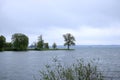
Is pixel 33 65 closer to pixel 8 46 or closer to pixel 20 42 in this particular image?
pixel 20 42

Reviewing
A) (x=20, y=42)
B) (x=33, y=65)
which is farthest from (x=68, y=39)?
(x=33, y=65)

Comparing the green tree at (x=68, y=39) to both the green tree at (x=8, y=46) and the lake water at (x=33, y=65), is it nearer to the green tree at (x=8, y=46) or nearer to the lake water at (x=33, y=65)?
the green tree at (x=8, y=46)

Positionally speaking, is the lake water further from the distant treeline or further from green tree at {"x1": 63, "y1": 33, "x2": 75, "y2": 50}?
green tree at {"x1": 63, "y1": 33, "x2": 75, "y2": 50}

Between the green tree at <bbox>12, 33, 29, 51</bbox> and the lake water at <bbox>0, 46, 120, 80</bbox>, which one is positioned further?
the green tree at <bbox>12, 33, 29, 51</bbox>

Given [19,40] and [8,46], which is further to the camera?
[8,46]

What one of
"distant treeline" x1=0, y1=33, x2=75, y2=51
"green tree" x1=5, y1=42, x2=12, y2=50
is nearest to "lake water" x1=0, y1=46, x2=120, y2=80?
"distant treeline" x1=0, y1=33, x2=75, y2=51

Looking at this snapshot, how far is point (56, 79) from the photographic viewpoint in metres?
7.59

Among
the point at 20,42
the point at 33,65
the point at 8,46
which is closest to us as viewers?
the point at 33,65

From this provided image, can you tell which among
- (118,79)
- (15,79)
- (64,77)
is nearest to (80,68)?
(64,77)

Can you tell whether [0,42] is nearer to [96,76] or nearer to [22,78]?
[22,78]

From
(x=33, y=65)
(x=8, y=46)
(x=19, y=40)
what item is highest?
(x=19, y=40)

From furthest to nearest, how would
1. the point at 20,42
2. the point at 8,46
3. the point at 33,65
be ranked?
the point at 8,46 < the point at 20,42 < the point at 33,65

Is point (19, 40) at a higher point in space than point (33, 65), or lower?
higher

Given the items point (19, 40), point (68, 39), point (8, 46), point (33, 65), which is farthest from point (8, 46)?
point (33, 65)
